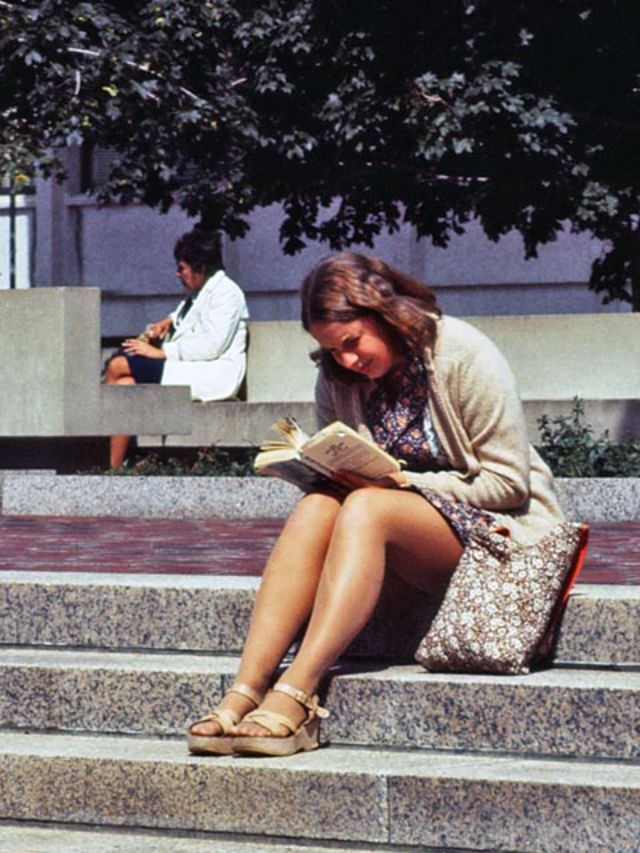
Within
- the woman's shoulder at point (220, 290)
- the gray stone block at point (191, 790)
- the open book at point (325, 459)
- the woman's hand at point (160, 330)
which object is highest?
the woman's shoulder at point (220, 290)

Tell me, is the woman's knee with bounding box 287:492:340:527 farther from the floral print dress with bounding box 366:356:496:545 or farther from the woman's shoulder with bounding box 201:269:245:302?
the woman's shoulder with bounding box 201:269:245:302

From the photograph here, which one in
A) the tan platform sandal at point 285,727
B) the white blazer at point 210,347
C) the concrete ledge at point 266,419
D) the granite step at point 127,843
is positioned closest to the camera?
the granite step at point 127,843

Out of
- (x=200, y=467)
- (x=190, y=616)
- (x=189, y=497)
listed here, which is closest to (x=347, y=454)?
(x=190, y=616)

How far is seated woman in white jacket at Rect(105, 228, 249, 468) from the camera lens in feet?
42.8

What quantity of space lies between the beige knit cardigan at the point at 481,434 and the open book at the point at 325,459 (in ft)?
0.59

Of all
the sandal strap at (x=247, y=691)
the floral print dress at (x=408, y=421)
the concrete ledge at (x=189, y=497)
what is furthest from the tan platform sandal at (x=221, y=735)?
the concrete ledge at (x=189, y=497)

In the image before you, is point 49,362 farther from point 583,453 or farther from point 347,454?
point 347,454

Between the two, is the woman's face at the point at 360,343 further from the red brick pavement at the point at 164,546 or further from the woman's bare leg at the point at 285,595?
the red brick pavement at the point at 164,546

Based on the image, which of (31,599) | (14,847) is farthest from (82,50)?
(14,847)

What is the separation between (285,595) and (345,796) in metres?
0.59

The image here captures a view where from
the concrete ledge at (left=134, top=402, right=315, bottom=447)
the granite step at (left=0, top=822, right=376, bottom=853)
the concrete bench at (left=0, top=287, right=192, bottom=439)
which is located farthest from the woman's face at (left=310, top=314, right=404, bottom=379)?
the concrete ledge at (left=134, top=402, right=315, bottom=447)

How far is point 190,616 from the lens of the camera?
250 inches

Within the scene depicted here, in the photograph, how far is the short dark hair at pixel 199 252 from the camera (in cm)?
1333

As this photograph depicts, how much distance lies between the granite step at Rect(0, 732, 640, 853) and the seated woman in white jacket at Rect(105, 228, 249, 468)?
23.7 feet
